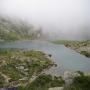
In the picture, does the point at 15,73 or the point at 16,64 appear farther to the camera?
the point at 16,64

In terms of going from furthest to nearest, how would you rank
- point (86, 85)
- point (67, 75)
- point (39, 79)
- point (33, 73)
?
1. point (33, 73)
2. point (39, 79)
3. point (67, 75)
4. point (86, 85)

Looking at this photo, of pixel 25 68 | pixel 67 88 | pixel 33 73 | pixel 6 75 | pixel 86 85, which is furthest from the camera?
pixel 25 68

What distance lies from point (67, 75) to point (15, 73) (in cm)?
7215

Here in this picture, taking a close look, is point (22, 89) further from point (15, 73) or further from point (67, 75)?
point (15, 73)

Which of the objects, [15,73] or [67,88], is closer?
[67,88]

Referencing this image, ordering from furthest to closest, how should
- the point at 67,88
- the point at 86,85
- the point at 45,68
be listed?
the point at 45,68 < the point at 86,85 < the point at 67,88

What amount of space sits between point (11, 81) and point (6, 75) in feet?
36.8

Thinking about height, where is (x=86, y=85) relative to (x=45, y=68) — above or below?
above

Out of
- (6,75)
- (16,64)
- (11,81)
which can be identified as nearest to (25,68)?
(16,64)

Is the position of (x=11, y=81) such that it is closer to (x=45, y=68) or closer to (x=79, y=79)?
(x=45, y=68)

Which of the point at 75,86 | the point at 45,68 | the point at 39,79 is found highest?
the point at 75,86

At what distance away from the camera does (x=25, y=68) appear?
13988cm

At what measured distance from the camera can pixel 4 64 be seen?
145625mm

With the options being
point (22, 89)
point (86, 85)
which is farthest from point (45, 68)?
point (86, 85)
